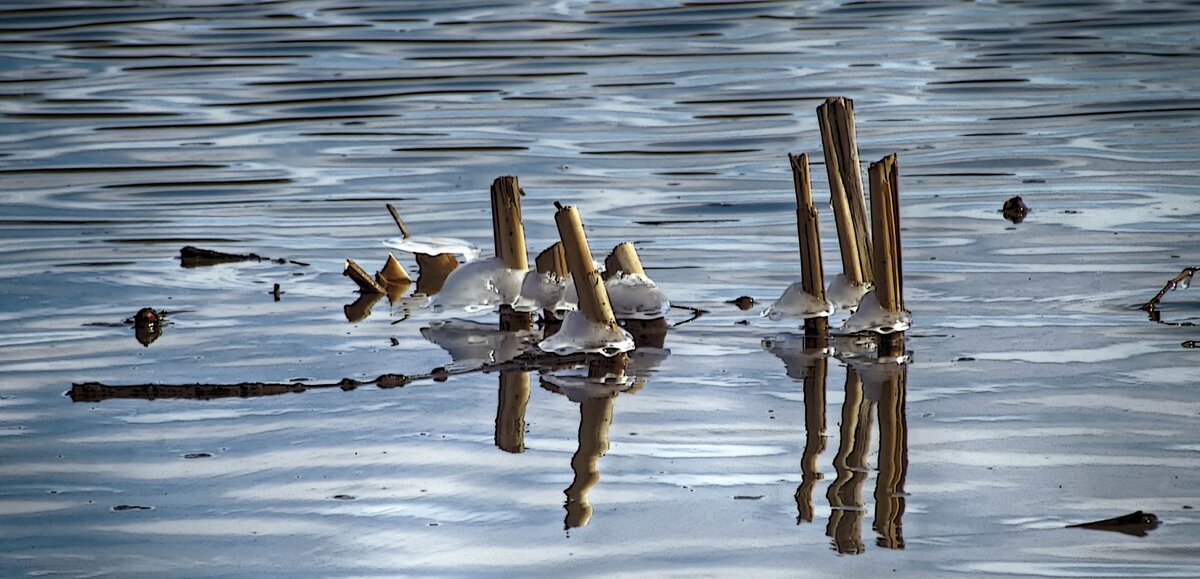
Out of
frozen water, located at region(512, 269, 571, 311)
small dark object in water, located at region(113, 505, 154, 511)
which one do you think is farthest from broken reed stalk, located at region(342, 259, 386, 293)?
small dark object in water, located at region(113, 505, 154, 511)

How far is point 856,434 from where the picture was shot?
15.5 ft

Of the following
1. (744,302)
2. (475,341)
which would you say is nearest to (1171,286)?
(744,302)

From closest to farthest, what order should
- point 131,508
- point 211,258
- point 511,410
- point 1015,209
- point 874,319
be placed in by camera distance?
1. point 131,508
2. point 511,410
3. point 874,319
4. point 211,258
5. point 1015,209

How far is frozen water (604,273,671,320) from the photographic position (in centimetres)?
605

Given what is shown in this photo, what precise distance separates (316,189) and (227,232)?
4.31 ft

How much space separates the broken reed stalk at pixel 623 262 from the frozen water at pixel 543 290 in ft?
0.51

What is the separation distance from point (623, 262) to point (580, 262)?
0.69 meters

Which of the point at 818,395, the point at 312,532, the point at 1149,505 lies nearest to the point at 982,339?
the point at 818,395

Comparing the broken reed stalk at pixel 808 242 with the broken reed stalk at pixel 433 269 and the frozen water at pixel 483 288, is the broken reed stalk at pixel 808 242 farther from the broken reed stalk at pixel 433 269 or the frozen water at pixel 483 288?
the broken reed stalk at pixel 433 269

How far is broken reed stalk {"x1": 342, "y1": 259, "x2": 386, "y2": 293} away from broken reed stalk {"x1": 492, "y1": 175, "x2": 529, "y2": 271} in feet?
3.10

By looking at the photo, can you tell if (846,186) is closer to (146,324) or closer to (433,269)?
(433,269)

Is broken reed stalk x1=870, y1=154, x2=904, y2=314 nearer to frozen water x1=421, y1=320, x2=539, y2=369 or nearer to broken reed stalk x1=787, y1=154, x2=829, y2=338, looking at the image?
broken reed stalk x1=787, y1=154, x2=829, y2=338

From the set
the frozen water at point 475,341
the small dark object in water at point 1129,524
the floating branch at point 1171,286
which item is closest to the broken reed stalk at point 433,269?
the frozen water at point 475,341

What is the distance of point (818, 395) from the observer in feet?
16.9
